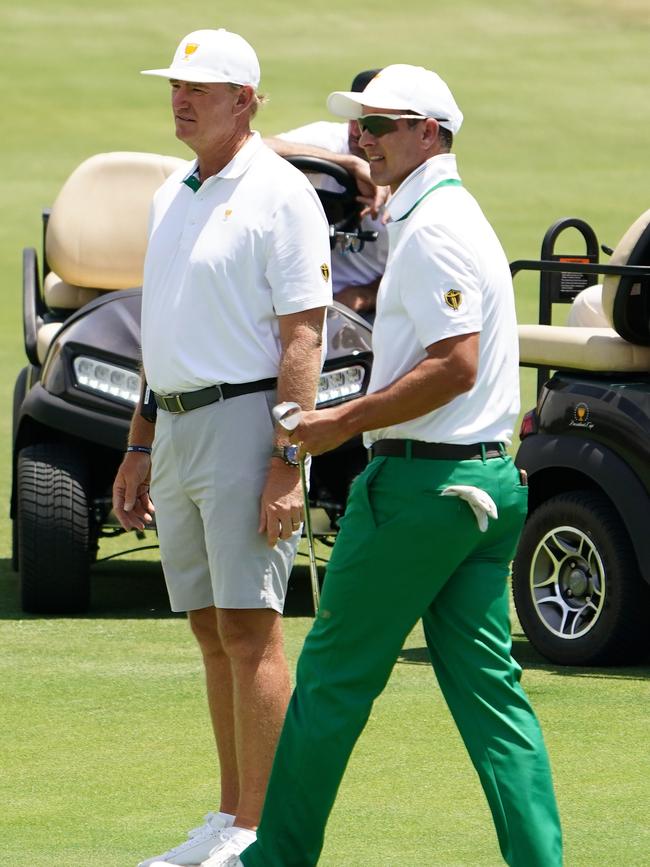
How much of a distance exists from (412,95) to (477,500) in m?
0.88

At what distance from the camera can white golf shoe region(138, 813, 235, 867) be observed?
4.75 m

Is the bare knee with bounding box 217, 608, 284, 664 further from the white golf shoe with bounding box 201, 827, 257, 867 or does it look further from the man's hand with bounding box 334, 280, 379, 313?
the man's hand with bounding box 334, 280, 379, 313

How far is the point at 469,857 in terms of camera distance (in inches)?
193

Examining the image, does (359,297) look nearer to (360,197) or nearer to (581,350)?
(360,197)

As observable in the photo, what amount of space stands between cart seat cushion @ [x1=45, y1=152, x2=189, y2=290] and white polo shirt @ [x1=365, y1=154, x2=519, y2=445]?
4989 millimetres

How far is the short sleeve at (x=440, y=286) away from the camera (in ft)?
13.7

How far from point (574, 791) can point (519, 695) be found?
4.27 feet

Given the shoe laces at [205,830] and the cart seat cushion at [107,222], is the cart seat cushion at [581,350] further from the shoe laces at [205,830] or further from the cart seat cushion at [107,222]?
the shoe laces at [205,830]

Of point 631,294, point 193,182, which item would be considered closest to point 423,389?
point 193,182

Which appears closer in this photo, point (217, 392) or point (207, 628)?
point (217, 392)

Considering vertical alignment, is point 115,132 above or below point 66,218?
below

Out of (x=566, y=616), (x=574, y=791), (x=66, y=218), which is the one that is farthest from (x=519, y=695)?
(x=66, y=218)

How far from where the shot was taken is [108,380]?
8.20 m

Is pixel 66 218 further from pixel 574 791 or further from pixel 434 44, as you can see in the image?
pixel 434 44
